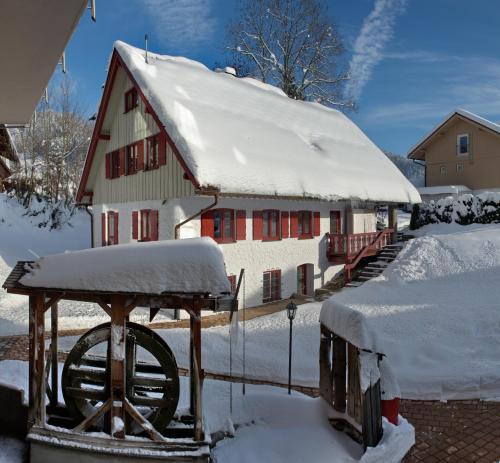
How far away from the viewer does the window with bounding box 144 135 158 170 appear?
46.7ft

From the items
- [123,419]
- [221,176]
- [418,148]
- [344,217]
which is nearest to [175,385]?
[123,419]

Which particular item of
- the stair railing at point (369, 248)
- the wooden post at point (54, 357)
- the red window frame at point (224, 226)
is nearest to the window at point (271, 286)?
the red window frame at point (224, 226)

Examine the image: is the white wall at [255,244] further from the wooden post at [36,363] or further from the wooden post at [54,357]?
the wooden post at [36,363]

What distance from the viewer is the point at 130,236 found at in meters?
16.0

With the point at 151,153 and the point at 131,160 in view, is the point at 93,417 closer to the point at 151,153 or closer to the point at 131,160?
the point at 151,153

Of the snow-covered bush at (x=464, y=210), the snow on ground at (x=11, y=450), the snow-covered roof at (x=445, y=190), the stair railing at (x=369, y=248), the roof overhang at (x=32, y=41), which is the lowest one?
the snow on ground at (x=11, y=450)

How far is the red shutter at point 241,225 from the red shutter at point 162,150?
9.98ft

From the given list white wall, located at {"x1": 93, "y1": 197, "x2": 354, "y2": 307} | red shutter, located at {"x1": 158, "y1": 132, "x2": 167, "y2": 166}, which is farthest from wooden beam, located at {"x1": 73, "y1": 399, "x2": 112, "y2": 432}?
red shutter, located at {"x1": 158, "y1": 132, "x2": 167, "y2": 166}

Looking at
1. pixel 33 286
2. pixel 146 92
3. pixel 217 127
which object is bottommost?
pixel 33 286

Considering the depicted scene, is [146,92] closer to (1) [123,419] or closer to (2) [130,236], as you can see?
(2) [130,236]

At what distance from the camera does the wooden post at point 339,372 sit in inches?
226

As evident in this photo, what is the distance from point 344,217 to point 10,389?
15.2 meters

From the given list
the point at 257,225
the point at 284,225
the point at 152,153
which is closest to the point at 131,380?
the point at 257,225

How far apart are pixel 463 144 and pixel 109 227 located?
2414 centimetres
